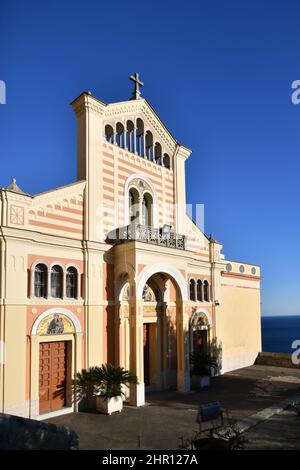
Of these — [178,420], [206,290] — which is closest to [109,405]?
[178,420]

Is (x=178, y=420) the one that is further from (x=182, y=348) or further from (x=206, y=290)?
(x=206, y=290)

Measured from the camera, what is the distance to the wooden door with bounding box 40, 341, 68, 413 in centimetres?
1488

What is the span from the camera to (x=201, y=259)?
2341 centimetres

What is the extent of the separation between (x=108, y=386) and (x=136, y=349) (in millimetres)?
1905

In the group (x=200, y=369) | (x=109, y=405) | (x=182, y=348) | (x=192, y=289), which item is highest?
(x=192, y=289)

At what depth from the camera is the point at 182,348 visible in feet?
62.3

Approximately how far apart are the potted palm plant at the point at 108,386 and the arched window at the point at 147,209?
7412 millimetres

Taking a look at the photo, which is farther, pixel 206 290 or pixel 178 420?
pixel 206 290

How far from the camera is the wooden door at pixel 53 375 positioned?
14875 millimetres

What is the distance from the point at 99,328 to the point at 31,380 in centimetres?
357

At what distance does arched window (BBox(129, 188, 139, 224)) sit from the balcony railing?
131 centimetres

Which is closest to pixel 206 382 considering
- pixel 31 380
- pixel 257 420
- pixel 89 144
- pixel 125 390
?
pixel 125 390

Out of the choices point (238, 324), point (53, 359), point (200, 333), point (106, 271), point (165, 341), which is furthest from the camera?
point (238, 324)
